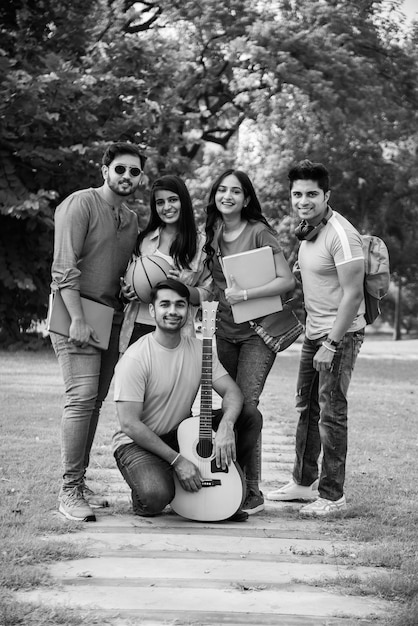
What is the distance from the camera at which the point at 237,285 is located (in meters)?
5.13

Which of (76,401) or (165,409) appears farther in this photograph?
(165,409)

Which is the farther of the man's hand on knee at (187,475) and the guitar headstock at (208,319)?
the guitar headstock at (208,319)

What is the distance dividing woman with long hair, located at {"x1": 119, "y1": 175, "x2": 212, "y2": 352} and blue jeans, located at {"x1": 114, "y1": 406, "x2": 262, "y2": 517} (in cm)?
58

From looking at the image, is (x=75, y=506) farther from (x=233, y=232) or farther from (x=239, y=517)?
(x=233, y=232)

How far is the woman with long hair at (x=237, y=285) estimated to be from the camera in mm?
5141

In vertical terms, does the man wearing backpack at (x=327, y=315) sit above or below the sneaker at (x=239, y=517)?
above

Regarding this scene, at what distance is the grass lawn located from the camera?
12.1 feet

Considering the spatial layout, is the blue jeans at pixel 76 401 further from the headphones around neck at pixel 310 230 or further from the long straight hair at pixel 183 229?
the headphones around neck at pixel 310 230

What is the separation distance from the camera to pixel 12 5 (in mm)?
16094

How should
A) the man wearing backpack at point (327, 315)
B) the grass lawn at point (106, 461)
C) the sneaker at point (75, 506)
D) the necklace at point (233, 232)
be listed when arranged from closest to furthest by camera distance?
the grass lawn at point (106, 461)
the sneaker at point (75, 506)
the man wearing backpack at point (327, 315)
the necklace at point (233, 232)

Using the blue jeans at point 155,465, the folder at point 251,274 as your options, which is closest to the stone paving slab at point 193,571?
the blue jeans at point 155,465

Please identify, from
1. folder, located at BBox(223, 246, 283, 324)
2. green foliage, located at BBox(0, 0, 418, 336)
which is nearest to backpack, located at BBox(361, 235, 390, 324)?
folder, located at BBox(223, 246, 283, 324)

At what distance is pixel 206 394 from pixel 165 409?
0.26m

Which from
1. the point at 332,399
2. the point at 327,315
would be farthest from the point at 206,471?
the point at 327,315
